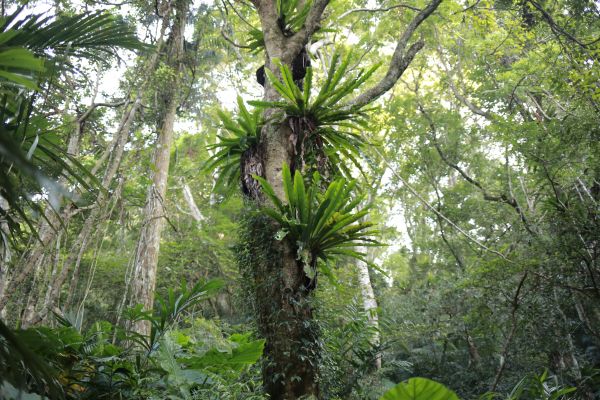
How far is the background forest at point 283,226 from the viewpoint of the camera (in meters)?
1.40

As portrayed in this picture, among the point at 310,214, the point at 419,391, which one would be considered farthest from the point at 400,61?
the point at 419,391

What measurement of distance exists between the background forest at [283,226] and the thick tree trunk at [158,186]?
4cm

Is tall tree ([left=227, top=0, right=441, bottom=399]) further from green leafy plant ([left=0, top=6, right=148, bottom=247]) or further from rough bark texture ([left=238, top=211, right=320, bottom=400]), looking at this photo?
green leafy plant ([left=0, top=6, right=148, bottom=247])

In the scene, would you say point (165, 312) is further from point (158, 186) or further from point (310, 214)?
point (158, 186)

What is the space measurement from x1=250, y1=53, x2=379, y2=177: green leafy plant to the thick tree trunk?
2251mm

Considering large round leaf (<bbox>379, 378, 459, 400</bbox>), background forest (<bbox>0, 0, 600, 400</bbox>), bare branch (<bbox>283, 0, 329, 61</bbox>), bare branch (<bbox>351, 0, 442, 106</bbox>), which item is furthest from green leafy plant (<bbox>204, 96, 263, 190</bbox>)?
large round leaf (<bbox>379, 378, 459, 400</bbox>)

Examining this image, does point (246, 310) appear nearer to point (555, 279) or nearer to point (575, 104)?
point (555, 279)

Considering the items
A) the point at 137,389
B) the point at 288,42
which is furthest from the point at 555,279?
the point at 137,389

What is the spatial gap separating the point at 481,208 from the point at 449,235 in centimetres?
159

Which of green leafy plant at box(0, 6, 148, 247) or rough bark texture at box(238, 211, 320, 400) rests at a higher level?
green leafy plant at box(0, 6, 148, 247)

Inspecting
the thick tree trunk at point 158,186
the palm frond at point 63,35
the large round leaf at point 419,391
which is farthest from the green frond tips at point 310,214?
the thick tree trunk at point 158,186

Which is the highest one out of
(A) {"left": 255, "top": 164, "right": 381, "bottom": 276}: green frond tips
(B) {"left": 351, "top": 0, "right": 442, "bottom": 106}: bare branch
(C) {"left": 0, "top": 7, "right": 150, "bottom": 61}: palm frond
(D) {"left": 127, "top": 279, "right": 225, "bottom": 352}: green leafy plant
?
(B) {"left": 351, "top": 0, "right": 442, "bottom": 106}: bare branch

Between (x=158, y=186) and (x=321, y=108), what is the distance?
3.68 m

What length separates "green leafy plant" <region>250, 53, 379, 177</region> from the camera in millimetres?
2838
